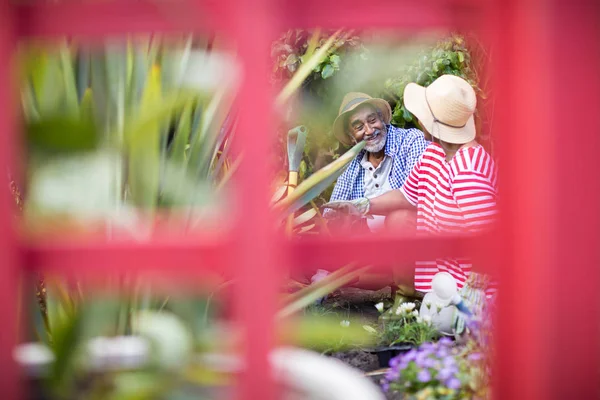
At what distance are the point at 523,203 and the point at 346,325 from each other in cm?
171

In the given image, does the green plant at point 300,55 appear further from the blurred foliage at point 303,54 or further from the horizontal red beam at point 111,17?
the horizontal red beam at point 111,17

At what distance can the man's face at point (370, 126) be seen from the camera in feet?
7.39

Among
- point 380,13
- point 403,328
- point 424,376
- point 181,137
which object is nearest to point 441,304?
point 403,328

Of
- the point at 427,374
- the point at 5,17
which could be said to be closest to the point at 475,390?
the point at 427,374

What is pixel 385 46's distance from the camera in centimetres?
235

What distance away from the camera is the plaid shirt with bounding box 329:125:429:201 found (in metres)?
2.21

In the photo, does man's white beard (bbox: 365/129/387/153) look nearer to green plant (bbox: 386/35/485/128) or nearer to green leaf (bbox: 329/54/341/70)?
green plant (bbox: 386/35/485/128)

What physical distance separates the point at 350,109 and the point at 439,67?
1.14ft

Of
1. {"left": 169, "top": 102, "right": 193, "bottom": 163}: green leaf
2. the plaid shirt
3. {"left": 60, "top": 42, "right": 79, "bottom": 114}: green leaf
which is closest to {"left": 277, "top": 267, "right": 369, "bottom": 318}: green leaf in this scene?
{"left": 169, "top": 102, "right": 193, "bottom": 163}: green leaf

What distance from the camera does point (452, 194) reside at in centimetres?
193

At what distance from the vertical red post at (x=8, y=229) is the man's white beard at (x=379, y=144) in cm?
187

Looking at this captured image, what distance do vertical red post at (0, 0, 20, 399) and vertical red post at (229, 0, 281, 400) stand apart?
153mm

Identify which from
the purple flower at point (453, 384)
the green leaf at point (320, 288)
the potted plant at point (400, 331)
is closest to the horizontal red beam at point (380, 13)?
the green leaf at point (320, 288)

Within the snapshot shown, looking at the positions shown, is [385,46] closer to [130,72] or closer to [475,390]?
[475,390]
